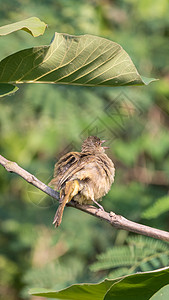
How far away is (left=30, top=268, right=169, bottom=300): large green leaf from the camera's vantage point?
1.16 meters

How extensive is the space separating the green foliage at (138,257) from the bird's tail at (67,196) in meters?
0.57

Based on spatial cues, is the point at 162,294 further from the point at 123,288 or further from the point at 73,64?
the point at 73,64

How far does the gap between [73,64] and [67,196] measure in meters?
0.59

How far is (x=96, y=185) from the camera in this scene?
1851mm

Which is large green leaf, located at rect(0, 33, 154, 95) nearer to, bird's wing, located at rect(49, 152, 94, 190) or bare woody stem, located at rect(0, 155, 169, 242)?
bare woody stem, located at rect(0, 155, 169, 242)

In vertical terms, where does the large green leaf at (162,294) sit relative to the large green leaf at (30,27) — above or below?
below

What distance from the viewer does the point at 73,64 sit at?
1188 millimetres

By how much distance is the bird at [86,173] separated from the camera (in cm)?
177

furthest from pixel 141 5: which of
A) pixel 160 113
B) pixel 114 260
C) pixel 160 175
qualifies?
pixel 114 260

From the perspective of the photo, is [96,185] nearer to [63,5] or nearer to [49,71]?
[49,71]

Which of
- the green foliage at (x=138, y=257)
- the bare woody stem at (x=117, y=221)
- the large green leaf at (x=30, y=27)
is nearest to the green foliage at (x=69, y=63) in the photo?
the large green leaf at (x=30, y=27)

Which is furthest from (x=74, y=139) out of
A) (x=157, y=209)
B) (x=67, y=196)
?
(x=67, y=196)

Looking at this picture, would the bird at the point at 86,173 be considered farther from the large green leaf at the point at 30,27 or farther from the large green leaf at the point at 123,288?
the large green leaf at the point at 30,27

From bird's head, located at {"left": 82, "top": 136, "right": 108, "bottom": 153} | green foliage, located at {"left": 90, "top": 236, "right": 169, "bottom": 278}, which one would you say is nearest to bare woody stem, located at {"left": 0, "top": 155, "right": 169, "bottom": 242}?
bird's head, located at {"left": 82, "top": 136, "right": 108, "bottom": 153}
